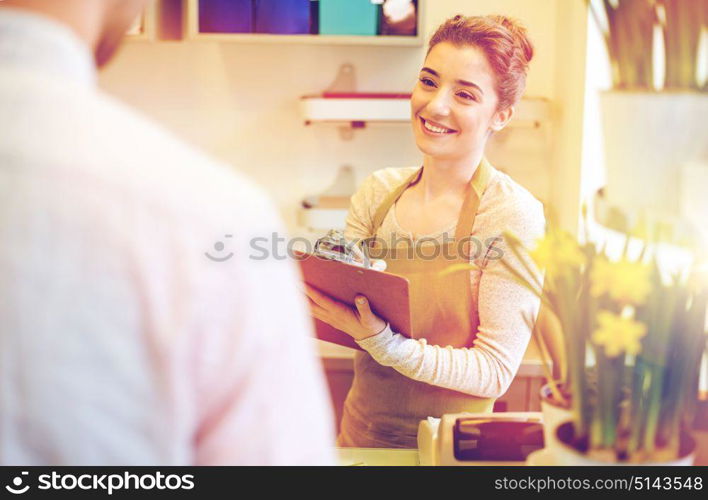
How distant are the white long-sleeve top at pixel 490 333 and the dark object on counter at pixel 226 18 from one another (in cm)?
112

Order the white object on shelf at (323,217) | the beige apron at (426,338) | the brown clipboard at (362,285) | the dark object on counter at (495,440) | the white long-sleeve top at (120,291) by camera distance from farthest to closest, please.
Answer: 1. the white object on shelf at (323,217)
2. the beige apron at (426,338)
3. the brown clipboard at (362,285)
4. the dark object on counter at (495,440)
5. the white long-sleeve top at (120,291)

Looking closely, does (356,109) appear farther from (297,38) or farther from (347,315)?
(347,315)

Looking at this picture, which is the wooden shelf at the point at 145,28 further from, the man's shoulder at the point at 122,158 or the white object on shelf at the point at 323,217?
the man's shoulder at the point at 122,158

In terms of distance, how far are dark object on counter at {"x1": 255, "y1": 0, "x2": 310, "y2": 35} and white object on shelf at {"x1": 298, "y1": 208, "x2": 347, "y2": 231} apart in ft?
1.77

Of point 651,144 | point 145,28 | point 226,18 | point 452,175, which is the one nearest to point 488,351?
point 452,175

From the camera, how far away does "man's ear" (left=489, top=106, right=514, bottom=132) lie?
5.58 feet

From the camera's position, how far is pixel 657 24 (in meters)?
0.84

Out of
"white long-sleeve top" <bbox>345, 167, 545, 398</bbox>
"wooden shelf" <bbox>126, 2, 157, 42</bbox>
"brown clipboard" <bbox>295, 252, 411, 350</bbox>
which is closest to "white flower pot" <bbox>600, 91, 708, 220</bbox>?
"brown clipboard" <bbox>295, 252, 411, 350</bbox>

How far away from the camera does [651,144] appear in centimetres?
82

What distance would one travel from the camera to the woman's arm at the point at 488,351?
1511mm

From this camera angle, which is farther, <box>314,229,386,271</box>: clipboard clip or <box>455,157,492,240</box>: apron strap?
<box>455,157,492,240</box>: apron strap

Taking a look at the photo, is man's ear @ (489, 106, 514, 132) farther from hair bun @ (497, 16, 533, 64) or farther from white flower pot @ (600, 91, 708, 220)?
white flower pot @ (600, 91, 708, 220)

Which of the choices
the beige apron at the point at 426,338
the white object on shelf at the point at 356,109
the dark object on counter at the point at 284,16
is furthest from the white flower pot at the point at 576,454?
the dark object on counter at the point at 284,16

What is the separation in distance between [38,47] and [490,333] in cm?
116
